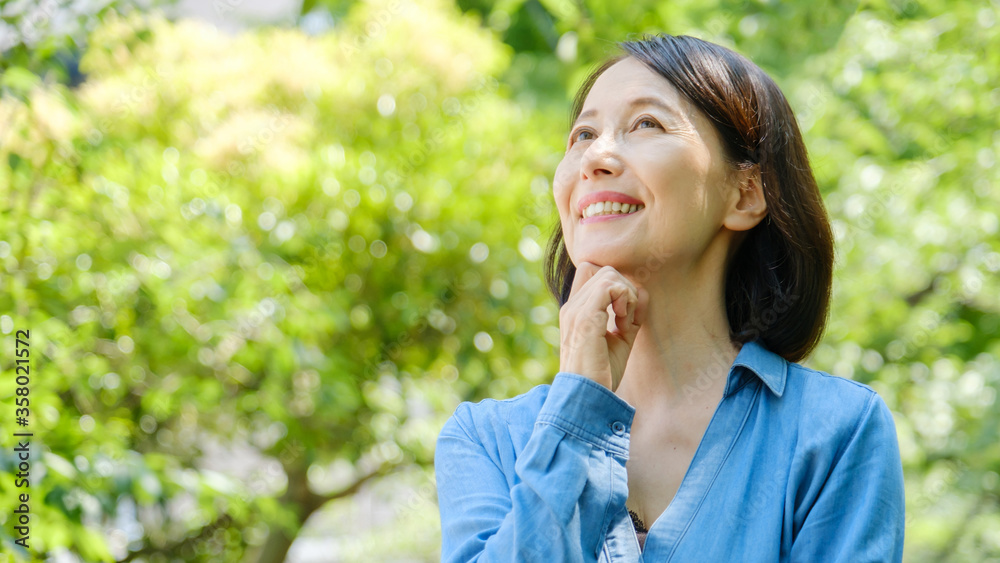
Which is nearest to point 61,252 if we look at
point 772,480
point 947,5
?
point 772,480

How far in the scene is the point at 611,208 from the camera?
1202 millimetres

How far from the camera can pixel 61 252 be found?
262 centimetres

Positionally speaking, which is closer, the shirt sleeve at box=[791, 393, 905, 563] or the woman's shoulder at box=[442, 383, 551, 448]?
the shirt sleeve at box=[791, 393, 905, 563]

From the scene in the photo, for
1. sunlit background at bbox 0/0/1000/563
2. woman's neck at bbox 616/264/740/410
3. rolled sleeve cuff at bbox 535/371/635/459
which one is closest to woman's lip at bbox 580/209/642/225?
woman's neck at bbox 616/264/740/410

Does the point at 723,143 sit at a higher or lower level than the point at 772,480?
higher

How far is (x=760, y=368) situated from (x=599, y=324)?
0.26 meters

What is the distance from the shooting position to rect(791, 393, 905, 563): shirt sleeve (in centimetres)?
100

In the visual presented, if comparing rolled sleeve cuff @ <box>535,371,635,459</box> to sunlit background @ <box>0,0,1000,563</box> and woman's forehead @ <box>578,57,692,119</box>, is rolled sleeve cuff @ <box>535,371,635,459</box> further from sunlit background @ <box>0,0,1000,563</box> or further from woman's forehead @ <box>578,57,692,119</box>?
sunlit background @ <box>0,0,1000,563</box>

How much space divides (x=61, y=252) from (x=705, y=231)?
2.20 metres

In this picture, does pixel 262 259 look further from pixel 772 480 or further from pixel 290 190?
pixel 772 480

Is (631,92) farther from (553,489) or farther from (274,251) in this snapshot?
(274,251)

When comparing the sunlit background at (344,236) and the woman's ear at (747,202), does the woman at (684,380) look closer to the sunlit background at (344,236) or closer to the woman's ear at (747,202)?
the woman's ear at (747,202)

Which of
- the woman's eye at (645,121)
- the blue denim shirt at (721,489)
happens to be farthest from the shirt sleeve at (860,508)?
the woman's eye at (645,121)

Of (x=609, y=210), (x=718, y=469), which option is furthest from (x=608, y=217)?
(x=718, y=469)
